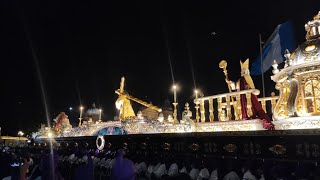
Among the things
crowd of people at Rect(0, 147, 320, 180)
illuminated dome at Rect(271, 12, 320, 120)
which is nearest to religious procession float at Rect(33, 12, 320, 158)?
illuminated dome at Rect(271, 12, 320, 120)

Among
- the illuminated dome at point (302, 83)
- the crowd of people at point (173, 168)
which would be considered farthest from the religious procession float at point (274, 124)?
the crowd of people at point (173, 168)

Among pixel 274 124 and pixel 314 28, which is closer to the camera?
pixel 274 124

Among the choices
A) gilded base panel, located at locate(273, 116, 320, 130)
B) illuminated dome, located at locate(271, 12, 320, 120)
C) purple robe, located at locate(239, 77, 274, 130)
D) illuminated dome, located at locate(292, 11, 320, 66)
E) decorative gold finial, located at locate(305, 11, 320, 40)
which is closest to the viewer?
gilded base panel, located at locate(273, 116, 320, 130)

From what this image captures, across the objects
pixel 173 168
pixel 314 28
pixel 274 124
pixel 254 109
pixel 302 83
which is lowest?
pixel 173 168

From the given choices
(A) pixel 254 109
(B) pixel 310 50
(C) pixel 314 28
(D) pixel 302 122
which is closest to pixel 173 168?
(A) pixel 254 109

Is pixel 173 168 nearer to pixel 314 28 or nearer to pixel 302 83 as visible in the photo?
pixel 302 83

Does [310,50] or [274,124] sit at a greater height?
[310,50]

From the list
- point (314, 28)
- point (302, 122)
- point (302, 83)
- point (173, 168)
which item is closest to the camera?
point (302, 122)

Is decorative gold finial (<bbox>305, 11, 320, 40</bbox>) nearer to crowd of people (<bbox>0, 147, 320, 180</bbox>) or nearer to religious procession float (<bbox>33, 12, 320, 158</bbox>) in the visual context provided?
religious procession float (<bbox>33, 12, 320, 158</bbox>)

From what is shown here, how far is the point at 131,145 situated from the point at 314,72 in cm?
671

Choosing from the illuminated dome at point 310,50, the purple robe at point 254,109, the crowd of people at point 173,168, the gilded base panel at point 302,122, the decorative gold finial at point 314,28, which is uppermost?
the decorative gold finial at point 314,28

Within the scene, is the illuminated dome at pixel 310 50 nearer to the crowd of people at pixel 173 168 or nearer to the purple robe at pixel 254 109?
the purple robe at pixel 254 109

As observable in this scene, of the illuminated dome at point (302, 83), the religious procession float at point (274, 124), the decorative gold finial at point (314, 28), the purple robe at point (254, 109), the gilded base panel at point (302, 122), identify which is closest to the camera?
the religious procession float at point (274, 124)

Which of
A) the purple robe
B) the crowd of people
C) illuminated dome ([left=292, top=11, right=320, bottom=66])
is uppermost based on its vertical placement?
illuminated dome ([left=292, top=11, right=320, bottom=66])
